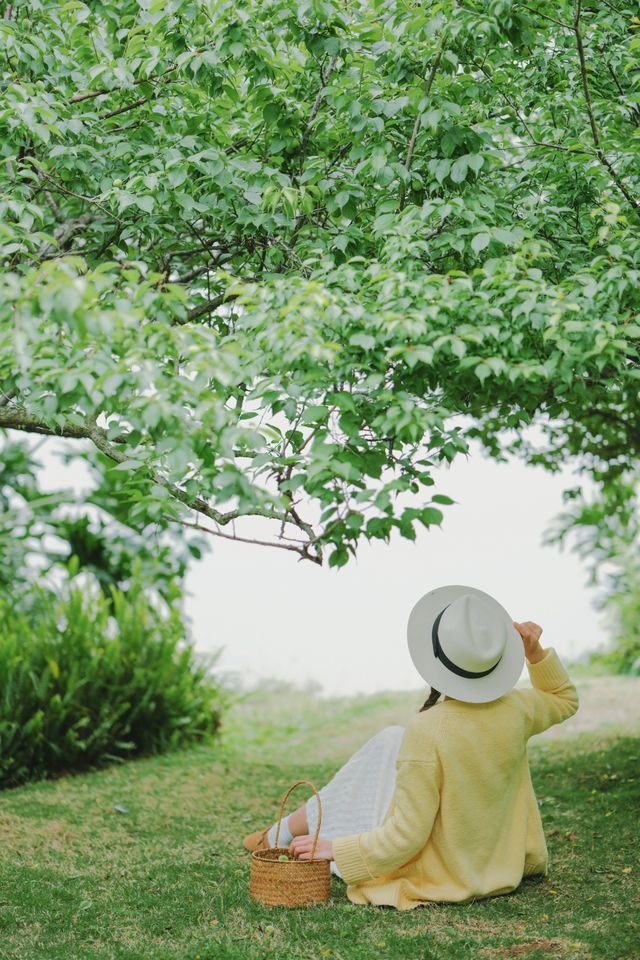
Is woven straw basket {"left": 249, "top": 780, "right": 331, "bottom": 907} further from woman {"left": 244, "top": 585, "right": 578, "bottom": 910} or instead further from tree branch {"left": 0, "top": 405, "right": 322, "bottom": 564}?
tree branch {"left": 0, "top": 405, "right": 322, "bottom": 564}

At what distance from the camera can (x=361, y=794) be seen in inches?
146

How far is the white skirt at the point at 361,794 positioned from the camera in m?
3.64

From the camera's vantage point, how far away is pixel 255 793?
5801 millimetres

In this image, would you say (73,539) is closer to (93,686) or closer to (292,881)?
(93,686)

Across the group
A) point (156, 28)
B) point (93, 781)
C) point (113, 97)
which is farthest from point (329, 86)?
point (93, 781)

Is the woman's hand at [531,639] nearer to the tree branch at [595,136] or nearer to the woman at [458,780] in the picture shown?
the woman at [458,780]

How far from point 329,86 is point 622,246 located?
4.13 feet

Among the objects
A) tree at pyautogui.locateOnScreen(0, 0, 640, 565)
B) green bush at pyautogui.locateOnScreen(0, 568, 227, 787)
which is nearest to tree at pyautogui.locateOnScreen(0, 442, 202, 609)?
green bush at pyautogui.locateOnScreen(0, 568, 227, 787)

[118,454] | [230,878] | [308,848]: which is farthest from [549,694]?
[118,454]

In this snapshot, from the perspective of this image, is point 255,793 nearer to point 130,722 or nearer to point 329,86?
point 130,722

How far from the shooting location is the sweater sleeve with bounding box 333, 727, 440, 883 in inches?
129

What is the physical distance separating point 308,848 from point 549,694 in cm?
106

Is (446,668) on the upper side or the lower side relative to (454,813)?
upper

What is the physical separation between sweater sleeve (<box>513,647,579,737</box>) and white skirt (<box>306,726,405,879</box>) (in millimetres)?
574
